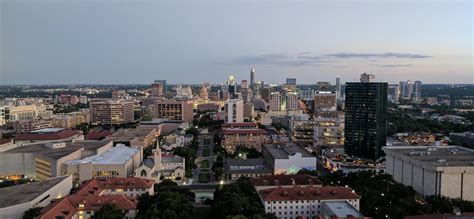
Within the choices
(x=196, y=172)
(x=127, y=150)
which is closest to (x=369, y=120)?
(x=196, y=172)

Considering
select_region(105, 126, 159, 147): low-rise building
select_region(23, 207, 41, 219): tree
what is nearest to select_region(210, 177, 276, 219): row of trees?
select_region(23, 207, 41, 219): tree

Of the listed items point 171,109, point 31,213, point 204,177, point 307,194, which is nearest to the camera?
point 31,213

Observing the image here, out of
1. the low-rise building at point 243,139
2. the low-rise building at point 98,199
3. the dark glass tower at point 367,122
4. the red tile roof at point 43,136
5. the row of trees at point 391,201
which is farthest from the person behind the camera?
the low-rise building at point 243,139

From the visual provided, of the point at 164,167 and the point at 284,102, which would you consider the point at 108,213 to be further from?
the point at 284,102

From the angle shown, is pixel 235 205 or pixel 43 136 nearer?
pixel 235 205

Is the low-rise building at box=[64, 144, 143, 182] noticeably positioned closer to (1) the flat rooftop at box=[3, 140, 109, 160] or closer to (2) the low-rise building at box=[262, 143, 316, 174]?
(1) the flat rooftop at box=[3, 140, 109, 160]

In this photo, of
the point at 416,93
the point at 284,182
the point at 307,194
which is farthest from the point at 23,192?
the point at 416,93

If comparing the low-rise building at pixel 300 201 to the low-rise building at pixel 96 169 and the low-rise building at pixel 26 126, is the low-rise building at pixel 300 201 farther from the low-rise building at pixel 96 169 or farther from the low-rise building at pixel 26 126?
the low-rise building at pixel 26 126

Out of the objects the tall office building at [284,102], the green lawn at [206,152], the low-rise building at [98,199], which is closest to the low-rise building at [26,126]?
the green lawn at [206,152]
